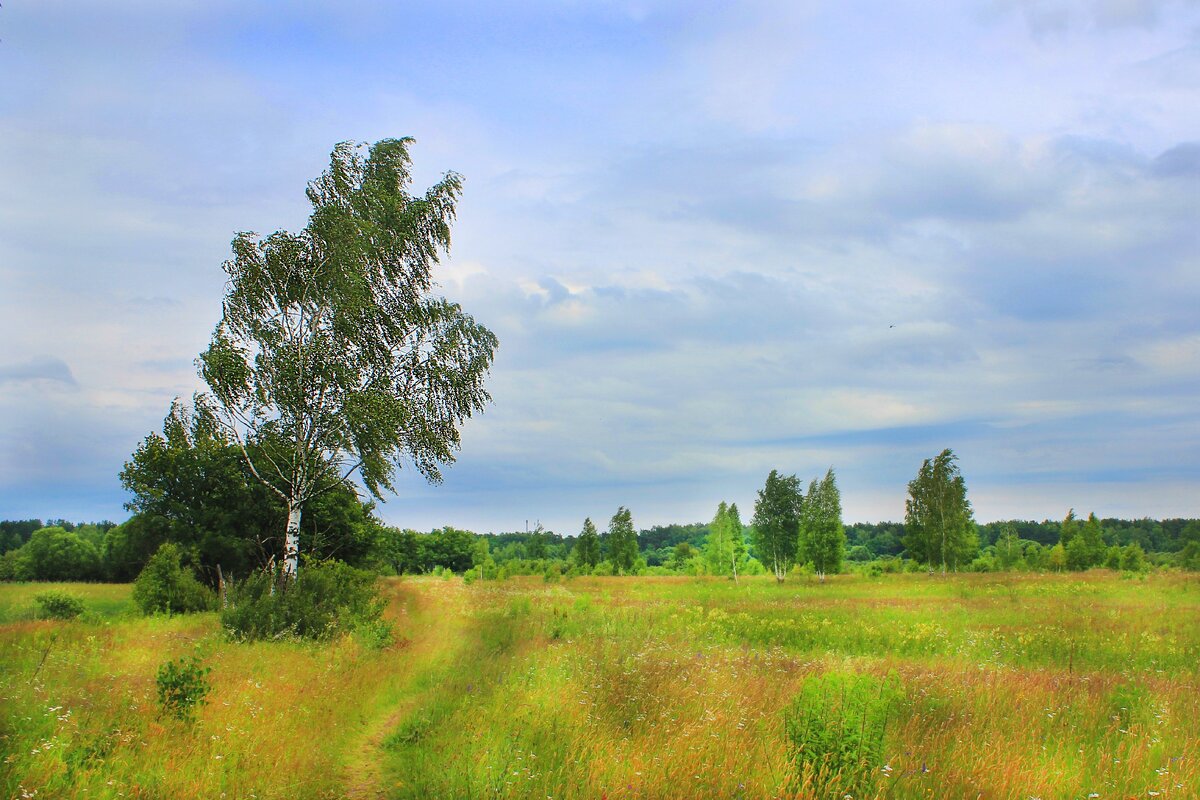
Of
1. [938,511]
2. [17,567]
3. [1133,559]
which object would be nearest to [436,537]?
[17,567]

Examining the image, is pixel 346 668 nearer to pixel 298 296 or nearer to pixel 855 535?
pixel 298 296

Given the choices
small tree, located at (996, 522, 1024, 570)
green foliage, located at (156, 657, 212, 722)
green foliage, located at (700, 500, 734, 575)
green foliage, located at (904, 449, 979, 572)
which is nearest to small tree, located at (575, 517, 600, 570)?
green foliage, located at (700, 500, 734, 575)

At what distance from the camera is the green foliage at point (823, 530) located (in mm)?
54438

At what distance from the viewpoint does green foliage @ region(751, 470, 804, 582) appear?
56844mm

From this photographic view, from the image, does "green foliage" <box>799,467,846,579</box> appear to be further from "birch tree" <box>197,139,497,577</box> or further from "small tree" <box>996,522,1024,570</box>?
"birch tree" <box>197,139,497,577</box>

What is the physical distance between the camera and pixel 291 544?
59.8ft

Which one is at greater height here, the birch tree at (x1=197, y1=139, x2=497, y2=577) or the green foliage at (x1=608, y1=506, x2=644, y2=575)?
A: the birch tree at (x1=197, y1=139, x2=497, y2=577)

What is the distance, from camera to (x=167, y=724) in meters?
7.35

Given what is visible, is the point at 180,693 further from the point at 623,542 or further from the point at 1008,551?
the point at 1008,551

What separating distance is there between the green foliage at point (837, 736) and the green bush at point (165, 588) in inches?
761

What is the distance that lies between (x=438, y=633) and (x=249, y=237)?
12264 millimetres

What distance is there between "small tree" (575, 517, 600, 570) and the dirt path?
54320mm

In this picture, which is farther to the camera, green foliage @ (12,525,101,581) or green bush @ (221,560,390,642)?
green foliage @ (12,525,101,581)

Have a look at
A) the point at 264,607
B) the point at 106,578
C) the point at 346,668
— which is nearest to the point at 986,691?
the point at 346,668
